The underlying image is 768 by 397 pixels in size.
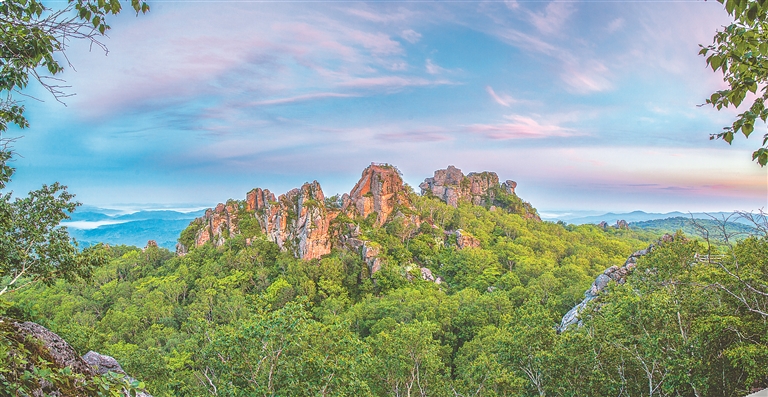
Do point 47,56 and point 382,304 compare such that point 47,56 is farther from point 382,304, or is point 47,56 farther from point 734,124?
point 382,304

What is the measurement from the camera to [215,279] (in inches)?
1588

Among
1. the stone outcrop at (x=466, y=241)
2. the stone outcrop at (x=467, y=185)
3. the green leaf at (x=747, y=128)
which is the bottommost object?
the stone outcrop at (x=466, y=241)

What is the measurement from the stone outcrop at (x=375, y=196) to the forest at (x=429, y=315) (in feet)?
4.90

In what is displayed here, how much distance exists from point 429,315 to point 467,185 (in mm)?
55443

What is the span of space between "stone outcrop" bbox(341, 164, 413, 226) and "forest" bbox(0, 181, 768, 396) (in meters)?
1.50

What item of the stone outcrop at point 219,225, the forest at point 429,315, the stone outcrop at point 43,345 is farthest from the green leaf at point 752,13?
the stone outcrop at point 219,225

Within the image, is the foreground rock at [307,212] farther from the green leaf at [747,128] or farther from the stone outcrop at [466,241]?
the green leaf at [747,128]

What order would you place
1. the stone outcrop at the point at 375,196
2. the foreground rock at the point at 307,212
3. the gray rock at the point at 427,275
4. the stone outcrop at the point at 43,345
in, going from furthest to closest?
the stone outcrop at the point at 375,196 < the foreground rock at the point at 307,212 < the gray rock at the point at 427,275 < the stone outcrop at the point at 43,345

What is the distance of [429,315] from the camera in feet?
86.6

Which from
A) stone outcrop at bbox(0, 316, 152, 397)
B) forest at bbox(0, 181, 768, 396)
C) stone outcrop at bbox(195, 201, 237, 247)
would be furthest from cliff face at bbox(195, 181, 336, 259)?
stone outcrop at bbox(0, 316, 152, 397)

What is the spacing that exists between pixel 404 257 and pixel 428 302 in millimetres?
13587

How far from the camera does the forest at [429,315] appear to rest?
26.5 feet

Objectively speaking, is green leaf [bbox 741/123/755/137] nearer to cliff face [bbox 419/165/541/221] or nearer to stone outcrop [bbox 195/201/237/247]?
stone outcrop [bbox 195/201/237/247]

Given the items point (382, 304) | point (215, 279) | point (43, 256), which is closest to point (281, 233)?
point (215, 279)
